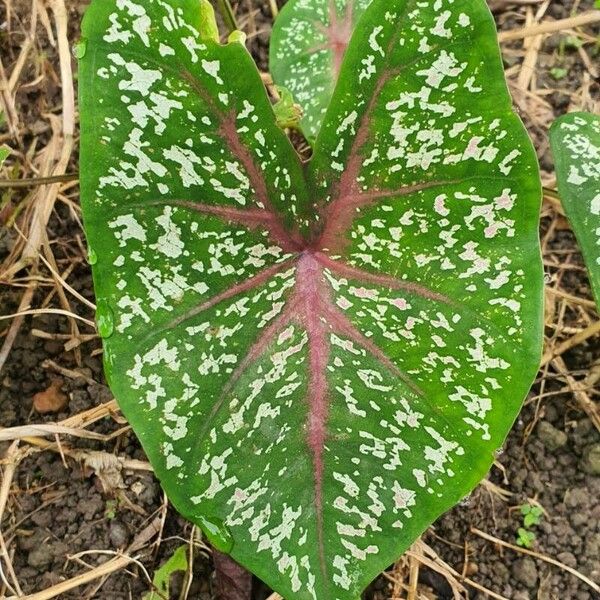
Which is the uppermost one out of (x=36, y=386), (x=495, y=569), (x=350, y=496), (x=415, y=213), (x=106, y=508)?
(x=415, y=213)

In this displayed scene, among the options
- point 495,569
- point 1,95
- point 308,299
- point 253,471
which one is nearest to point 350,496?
point 253,471

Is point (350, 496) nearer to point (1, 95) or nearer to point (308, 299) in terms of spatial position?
point (308, 299)

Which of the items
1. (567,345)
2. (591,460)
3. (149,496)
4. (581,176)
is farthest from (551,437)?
(149,496)

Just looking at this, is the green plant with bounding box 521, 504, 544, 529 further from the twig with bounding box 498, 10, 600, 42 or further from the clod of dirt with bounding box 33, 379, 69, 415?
the twig with bounding box 498, 10, 600, 42

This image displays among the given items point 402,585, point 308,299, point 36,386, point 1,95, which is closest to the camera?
point 308,299

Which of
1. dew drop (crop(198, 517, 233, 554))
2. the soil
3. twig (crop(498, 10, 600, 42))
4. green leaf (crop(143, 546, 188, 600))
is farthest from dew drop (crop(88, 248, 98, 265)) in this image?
twig (crop(498, 10, 600, 42))

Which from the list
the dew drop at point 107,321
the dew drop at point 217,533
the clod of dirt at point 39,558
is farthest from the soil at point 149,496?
the dew drop at point 107,321

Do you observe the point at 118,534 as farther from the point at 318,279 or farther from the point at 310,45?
the point at 310,45
